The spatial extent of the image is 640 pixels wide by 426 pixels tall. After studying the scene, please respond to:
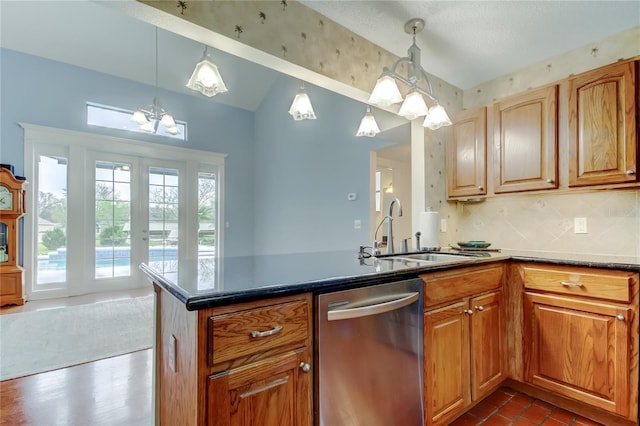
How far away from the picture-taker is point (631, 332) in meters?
1.53

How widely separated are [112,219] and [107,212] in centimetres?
13

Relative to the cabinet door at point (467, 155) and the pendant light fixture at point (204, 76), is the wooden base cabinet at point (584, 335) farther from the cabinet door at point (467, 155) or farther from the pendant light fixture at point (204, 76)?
the pendant light fixture at point (204, 76)

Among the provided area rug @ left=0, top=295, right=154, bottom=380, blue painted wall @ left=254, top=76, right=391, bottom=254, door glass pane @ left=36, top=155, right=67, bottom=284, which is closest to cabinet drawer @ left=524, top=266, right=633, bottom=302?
blue painted wall @ left=254, top=76, right=391, bottom=254

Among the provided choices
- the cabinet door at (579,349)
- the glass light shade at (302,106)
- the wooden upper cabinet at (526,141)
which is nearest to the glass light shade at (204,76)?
the glass light shade at (302,106)

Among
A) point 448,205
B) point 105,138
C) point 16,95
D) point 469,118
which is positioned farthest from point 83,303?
point 469,118

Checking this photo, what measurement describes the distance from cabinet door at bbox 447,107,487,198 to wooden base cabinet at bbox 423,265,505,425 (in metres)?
0.81

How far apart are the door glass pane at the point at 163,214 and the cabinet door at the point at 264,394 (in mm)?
4739

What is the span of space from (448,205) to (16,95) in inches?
222

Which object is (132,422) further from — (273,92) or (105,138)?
(273,92)

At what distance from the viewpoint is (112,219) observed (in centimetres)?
479

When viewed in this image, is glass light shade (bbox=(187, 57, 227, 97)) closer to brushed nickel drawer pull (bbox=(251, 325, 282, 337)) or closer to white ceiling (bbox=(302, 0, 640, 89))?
white ceiling (bbox=(302, 0, 640, 89))

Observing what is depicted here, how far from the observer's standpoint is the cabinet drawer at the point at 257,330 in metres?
0.85

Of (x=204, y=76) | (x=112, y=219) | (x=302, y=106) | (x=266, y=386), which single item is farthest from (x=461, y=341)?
(x=112, y=219)

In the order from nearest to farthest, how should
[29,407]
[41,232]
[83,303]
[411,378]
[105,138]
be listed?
Answer: [411,378] → [29,407] → [83,303] → [41,232] → [105,138]
